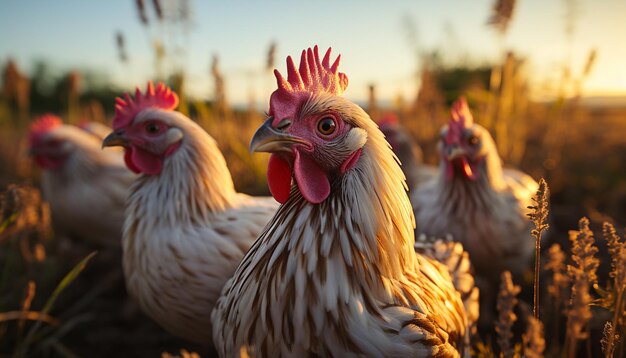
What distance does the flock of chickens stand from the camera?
1473mm

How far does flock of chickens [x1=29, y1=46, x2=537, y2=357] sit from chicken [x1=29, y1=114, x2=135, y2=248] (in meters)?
0.02

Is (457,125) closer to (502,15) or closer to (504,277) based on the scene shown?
(502,15)

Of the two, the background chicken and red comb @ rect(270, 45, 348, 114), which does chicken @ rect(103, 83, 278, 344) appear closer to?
red comb @ rect(270, 45, 348, 114)

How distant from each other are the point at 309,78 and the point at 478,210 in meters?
1.82

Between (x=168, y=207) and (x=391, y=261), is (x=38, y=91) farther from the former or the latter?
(x=391, y=261)

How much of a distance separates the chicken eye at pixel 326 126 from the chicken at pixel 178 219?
0.99 metres

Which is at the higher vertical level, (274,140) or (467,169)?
(274,140)

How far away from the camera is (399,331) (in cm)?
144

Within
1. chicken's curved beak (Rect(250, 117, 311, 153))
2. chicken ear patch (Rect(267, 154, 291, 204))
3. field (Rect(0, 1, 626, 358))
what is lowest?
field (Rect(0, 1, 626, 358))

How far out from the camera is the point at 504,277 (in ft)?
5.21

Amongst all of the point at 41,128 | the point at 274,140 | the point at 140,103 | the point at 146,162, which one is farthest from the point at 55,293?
the point at 41,128

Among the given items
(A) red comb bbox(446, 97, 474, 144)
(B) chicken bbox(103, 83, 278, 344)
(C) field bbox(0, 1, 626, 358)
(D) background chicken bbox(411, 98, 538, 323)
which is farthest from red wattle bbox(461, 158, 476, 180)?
(B) chicken bbox(103, 83, 278, 344)

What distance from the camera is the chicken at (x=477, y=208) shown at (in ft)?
9.48

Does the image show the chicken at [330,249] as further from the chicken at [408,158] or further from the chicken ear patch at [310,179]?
the chicken at [408,158]
